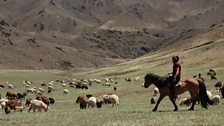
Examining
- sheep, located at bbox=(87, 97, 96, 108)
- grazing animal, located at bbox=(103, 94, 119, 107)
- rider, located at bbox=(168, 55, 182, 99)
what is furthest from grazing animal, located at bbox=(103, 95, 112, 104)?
rider, located at bbox=(168, 55, 182, 99)

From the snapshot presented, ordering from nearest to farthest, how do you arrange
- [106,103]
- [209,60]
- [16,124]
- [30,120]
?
1. [16,124]
2. [30,120]
3. [106,103]
4. [209,60]

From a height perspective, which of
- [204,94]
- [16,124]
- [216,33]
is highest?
[216,33]

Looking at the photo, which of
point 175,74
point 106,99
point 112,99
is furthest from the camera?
point 106,99

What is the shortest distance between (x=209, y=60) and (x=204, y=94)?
71877mm

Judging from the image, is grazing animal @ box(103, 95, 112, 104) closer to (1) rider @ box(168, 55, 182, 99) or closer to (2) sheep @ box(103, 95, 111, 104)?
(2) sheep @ box(103, 95, 111, 104)

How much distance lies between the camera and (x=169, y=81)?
25.5m

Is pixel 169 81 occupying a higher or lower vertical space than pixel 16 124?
higher

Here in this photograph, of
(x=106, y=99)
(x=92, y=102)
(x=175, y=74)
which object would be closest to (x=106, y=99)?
(x=106, y=99)

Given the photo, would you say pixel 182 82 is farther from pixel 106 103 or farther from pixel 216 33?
pixel 216 33

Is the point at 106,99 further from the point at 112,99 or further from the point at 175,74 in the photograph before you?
the point at 175,74

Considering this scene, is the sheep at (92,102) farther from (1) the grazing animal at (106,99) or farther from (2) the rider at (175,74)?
(2) the rider at (175,74)

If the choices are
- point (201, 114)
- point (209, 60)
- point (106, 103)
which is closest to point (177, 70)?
point (201, 114)

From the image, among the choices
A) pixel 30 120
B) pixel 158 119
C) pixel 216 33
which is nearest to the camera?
pixel 158 119

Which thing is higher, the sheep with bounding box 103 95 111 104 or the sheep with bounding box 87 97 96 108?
the sheep with bounding box 103 95 111 104
